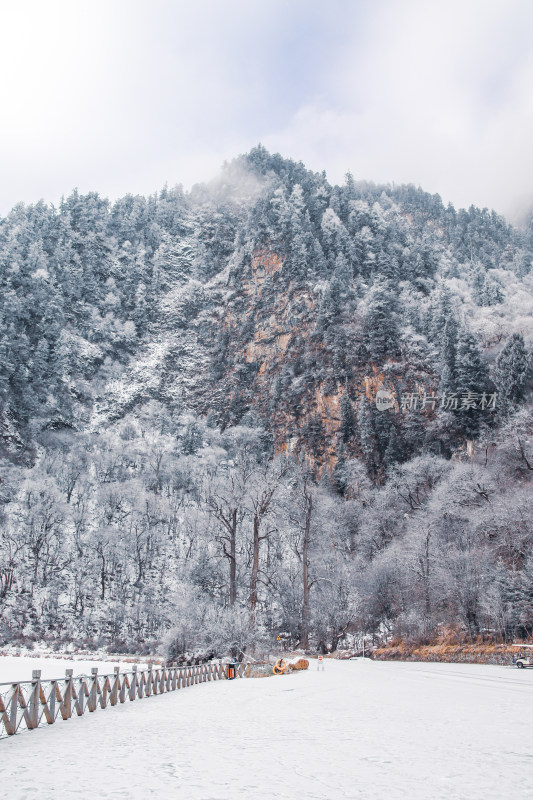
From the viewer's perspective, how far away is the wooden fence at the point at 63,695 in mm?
9195

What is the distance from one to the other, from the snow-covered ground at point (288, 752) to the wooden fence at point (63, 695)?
364 millimetres

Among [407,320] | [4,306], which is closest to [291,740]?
[407,320]

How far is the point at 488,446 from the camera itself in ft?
212

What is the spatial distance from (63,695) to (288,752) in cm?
606

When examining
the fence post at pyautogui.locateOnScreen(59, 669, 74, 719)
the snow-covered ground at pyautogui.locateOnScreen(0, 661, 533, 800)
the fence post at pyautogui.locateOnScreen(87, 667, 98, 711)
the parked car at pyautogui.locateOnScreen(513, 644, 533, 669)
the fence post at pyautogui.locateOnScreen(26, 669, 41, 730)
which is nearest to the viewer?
the snow-covered ground at pyautogui.locateOnScreen(0, 661, 533, 800)

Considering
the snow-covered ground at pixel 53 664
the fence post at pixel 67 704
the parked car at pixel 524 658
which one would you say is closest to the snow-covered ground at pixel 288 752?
the fence post at pixel 67 704

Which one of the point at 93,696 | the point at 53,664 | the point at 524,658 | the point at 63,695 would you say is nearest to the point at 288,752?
the point at 63,695

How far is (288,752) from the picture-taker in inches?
278

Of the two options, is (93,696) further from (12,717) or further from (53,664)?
(53,664)

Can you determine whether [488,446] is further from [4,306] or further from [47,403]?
[4,306]

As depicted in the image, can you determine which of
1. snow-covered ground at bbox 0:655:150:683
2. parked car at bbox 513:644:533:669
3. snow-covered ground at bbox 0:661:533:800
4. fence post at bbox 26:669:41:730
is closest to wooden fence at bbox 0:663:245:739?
fence post at bbox 26:669:41:730

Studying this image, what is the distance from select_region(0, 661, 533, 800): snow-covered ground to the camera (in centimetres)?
535

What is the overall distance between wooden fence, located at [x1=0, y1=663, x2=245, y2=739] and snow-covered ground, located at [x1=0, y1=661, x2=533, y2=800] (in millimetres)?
364

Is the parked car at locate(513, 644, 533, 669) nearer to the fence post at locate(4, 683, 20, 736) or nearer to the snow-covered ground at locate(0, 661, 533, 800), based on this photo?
the snow-covered ground at locate(0, 661, 533, 800)
